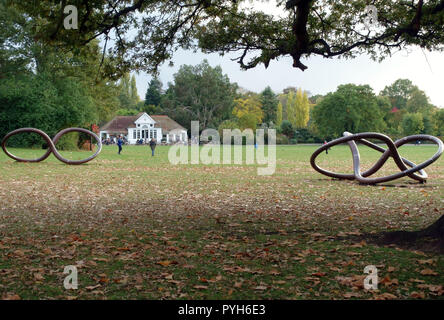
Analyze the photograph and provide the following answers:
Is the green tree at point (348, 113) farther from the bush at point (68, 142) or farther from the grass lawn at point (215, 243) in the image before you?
the grass lawn at point (215, 243)

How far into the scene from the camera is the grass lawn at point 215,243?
189 inches

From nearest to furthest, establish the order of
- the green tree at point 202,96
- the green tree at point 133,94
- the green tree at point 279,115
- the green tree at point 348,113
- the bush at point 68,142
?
1. the bush at point 68,142
2. the green tree at point 348,113
3. the green tree at point 202,96
4. the green tree at point 279,115
5. the green tree at point 133,94

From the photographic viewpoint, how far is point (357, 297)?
4.46m

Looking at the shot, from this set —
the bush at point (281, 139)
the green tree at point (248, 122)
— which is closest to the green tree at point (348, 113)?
the bush at point (281, 139)

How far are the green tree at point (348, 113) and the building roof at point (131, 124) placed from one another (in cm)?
2795

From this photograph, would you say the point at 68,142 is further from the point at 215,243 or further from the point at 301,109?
the point at 301,109

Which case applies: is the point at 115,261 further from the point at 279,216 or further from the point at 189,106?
the point at 189,106

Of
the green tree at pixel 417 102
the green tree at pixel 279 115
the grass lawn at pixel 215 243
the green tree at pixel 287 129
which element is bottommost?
the grass lawn at pixel 215 243

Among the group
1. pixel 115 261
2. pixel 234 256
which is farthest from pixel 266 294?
pixel 115 261

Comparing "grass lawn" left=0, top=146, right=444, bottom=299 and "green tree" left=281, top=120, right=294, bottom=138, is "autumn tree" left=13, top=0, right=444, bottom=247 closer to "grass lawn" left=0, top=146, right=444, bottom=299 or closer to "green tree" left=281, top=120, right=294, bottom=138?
"grass lawn" left=0, top=146, right=444, bottom=299

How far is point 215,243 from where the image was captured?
6840mm

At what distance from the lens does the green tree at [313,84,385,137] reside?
71438 mm

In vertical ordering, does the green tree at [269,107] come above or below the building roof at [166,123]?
above

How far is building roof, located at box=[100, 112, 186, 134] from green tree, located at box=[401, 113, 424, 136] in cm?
4194
